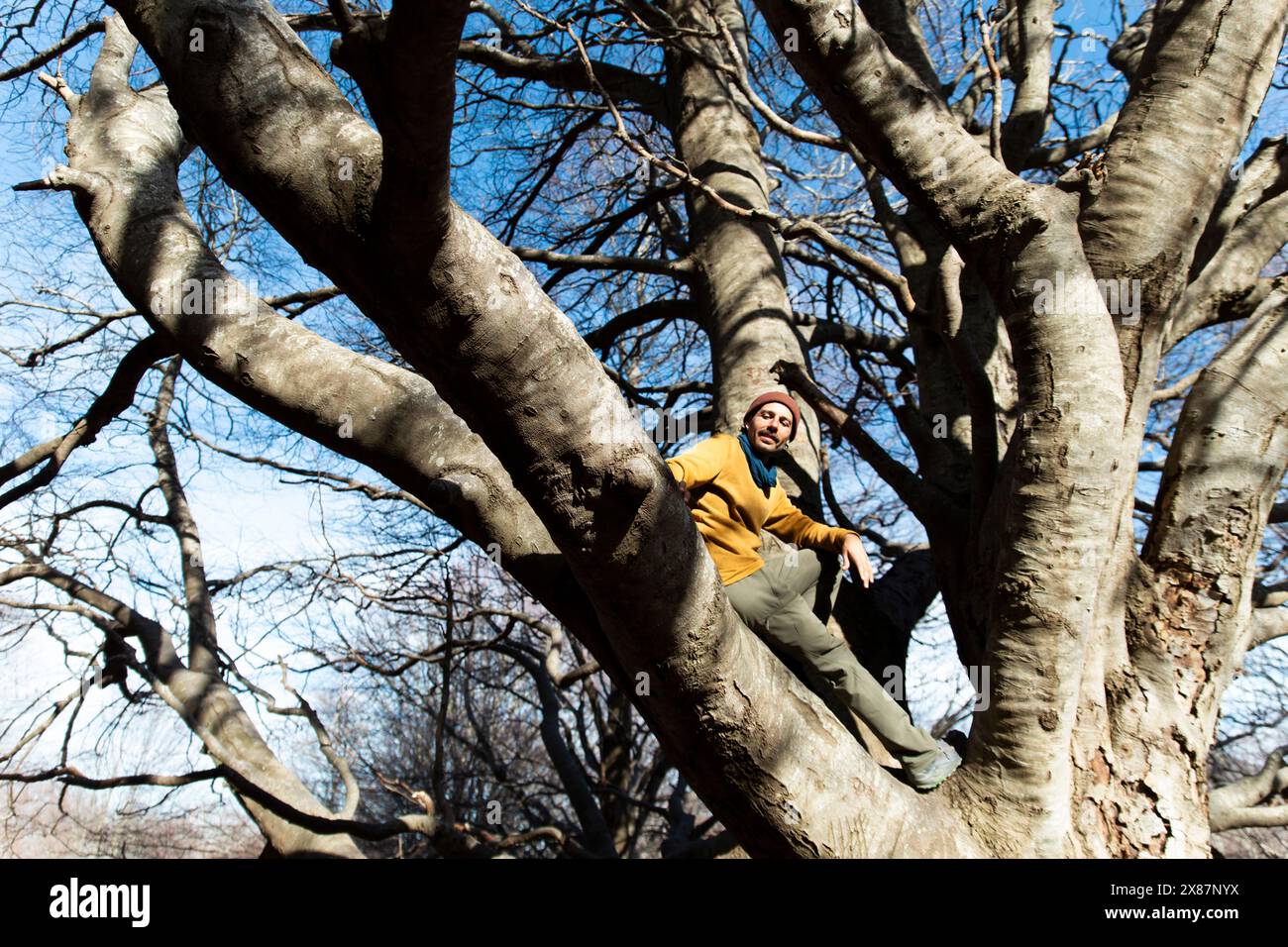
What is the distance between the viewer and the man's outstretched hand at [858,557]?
115 inches

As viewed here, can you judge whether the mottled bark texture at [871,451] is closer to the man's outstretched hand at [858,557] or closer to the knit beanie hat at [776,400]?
the man's outstretched hand at [858,557]

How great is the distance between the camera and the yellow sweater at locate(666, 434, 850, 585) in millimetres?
2971

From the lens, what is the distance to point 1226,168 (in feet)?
9.65

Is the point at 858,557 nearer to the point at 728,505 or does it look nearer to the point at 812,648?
the point at 812,648

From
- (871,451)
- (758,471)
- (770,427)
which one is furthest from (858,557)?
(871,451)

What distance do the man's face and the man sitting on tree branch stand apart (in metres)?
0.19

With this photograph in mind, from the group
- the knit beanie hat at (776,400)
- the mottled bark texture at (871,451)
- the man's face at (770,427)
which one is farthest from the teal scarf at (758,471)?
the mottled bark texture at (871,451)

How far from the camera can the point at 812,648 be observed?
9.61ft

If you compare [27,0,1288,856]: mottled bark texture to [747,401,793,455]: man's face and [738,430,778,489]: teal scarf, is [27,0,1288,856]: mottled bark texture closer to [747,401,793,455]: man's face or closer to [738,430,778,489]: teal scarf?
[747,401,793,455]: man's face

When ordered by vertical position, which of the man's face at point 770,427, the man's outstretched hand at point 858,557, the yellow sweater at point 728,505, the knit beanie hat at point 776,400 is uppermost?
the knit beanie hat at point 776,400

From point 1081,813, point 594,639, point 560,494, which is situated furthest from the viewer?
point 1081,813

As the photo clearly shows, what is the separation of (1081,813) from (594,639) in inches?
58.1
